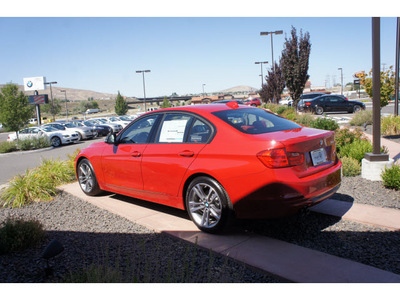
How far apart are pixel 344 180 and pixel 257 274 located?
13.1 feet

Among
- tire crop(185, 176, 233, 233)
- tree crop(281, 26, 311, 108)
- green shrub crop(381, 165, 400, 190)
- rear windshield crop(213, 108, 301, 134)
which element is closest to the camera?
tire crop(185, 176, 233, 233)

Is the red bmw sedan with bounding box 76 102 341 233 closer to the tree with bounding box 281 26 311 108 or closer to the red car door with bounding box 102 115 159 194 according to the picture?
the red car door with bounding box 102 115 159 194

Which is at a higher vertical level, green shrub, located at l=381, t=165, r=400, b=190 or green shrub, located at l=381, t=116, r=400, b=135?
green shrub, located at l=381, t=116, r=400, b=135

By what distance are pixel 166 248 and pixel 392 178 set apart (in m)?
3.98

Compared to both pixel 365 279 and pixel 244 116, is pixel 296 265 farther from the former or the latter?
pixel 244 116

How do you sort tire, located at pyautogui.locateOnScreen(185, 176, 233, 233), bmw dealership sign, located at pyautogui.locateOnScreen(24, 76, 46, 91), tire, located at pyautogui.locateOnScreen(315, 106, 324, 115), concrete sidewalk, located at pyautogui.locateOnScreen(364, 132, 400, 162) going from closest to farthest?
tire, located at pyautogui.locateOnScreen(185, 176, 233, 233)
concrete sidewalk, located at pyautogui.locateOnScreen(364, 132, 400, 162)
tire, located at pyautogui.locateOnScreen(315, 106, 324, 115)
bmw dealership sign, located at pyautogui.locateOnScreen(24, 76, 46, 91)

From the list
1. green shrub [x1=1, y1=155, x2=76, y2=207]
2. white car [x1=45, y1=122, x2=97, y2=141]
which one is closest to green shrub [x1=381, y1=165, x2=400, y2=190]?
green shrub [x1=1, y1=155, x2=76, y2=207]

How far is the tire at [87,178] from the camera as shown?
242 inches

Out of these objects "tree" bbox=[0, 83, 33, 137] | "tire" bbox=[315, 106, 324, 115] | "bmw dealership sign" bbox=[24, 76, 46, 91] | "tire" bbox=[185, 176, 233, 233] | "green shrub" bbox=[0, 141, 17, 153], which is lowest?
"green shrub" bbox=[0, 141, 17, 153]

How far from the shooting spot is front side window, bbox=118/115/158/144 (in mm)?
5094

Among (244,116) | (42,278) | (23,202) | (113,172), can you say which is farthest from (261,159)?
(23,202)

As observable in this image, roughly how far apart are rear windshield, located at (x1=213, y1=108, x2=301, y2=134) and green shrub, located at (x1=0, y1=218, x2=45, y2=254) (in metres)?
2.66

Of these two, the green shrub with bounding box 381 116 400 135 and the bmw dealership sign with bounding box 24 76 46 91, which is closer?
the green shrub with bounding box 381 116 400 135

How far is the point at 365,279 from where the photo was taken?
9.57ft
